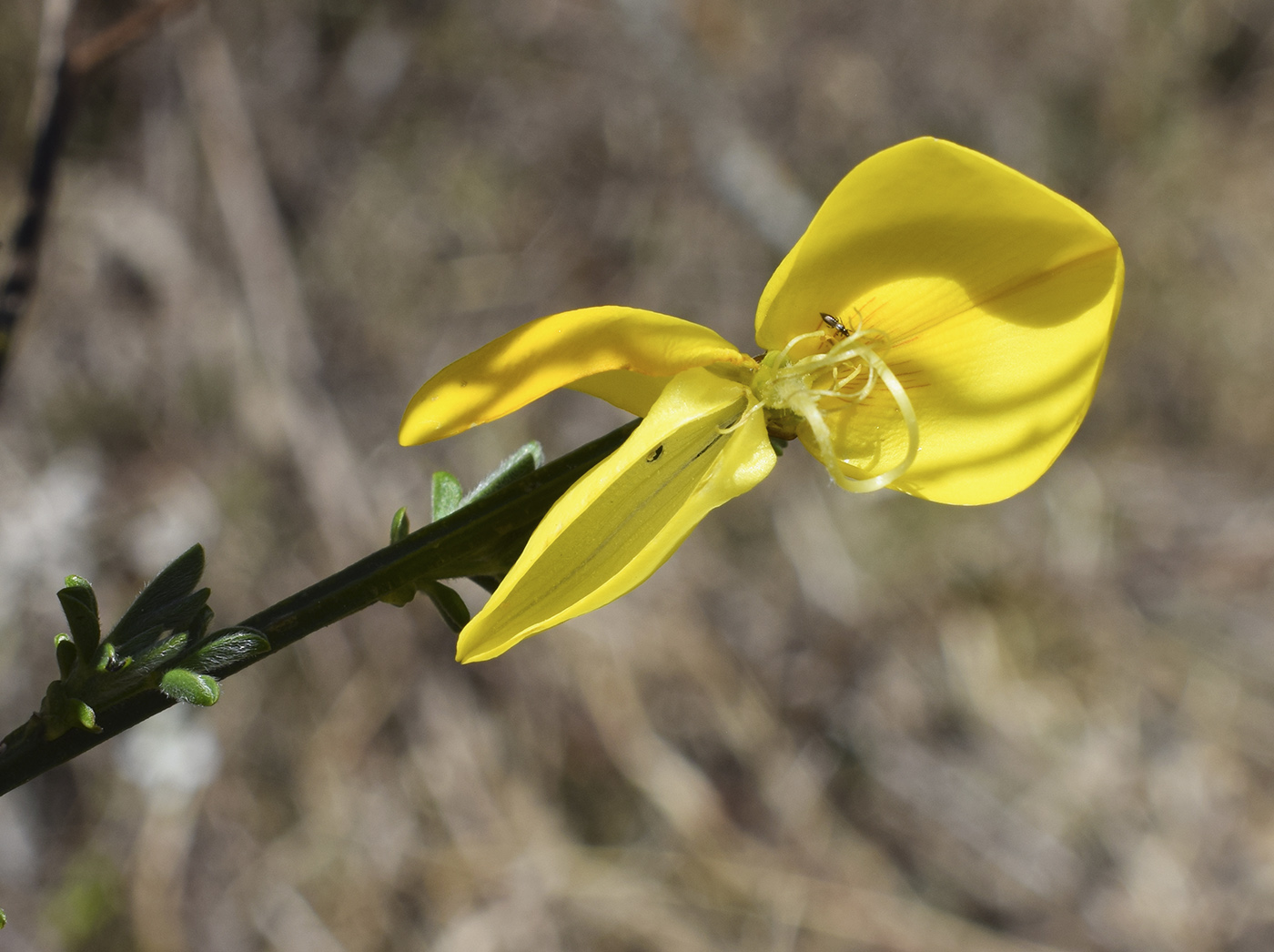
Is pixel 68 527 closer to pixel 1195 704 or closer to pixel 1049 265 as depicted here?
pixel 1049 265

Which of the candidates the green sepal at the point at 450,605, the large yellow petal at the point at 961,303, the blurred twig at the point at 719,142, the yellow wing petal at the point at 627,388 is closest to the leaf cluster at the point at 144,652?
the green sepal at the point at 450,605

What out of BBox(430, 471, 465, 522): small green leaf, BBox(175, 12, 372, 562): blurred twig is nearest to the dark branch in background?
BBox(430, 471, 465, 522): small green leaf

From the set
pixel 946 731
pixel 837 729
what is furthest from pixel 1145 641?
pixel 837 729

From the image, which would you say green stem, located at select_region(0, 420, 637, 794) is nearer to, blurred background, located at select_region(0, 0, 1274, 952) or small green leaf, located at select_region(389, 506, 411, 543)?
small green leaf, located at select_region(389, 506, 411, 543)

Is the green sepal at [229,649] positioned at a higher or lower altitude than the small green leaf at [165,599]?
lower

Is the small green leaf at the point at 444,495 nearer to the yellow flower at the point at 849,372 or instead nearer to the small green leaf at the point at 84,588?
the yellow flower at the point at 849,372

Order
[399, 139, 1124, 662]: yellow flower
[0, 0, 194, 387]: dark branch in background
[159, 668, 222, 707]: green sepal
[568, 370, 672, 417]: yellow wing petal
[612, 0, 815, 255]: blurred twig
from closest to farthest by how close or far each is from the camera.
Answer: [159, 668, 222, 707]: green sepal, [399, 139, 1124, 662]: yellow flower, [568, 370, 672, 417]: yellow wing petal, [0, 0, 194, 387]: dark branch in background, [612, 0, 815, 255]: blurred twig

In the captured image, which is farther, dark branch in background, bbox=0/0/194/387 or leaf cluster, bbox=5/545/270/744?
dark branch in background, bbox=0/0/194/387
